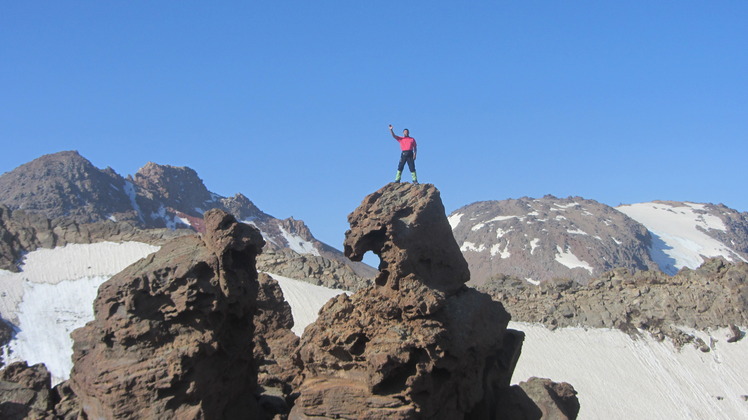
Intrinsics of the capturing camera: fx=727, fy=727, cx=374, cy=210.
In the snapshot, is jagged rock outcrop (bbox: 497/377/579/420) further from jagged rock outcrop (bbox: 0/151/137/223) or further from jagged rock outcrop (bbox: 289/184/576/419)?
jagged rock outcrop (bbox: 0/151/137/223)

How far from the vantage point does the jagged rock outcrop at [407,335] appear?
10.6 meters

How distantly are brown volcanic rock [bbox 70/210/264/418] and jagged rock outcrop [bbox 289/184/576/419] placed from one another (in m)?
1.26

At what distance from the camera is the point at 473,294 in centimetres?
1298

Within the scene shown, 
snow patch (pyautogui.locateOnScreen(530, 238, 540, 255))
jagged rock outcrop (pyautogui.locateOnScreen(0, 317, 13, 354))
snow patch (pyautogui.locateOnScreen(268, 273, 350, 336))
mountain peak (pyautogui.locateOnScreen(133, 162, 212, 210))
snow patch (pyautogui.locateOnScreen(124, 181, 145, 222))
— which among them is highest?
mountain peak (pyautogui.locateOnScreen(133, 162, 212, 210))

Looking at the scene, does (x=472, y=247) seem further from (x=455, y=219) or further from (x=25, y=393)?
(x=25, y=393)

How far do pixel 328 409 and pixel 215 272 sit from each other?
287cm

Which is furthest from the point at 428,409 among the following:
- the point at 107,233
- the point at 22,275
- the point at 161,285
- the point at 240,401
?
the point at 107,233

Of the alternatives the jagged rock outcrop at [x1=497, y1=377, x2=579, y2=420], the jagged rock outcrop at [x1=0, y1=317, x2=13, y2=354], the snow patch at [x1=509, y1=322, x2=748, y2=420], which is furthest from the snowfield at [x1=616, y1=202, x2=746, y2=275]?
the jagged rock outcrop at [x1=497, y1=377, x2=579, y2=420]

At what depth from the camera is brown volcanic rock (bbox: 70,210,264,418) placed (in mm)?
10531

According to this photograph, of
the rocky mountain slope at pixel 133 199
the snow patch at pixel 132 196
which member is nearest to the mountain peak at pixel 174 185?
the rocky mountain slope at pixel 133 199

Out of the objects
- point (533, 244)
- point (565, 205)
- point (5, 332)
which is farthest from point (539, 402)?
point (565, 205)

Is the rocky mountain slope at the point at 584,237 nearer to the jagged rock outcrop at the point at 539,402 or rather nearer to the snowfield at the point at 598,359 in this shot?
the snowfield at the point at 598,359

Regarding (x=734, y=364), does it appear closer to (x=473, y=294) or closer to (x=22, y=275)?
(x=473, y=294)

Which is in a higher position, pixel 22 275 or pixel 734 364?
pixel 22 275
